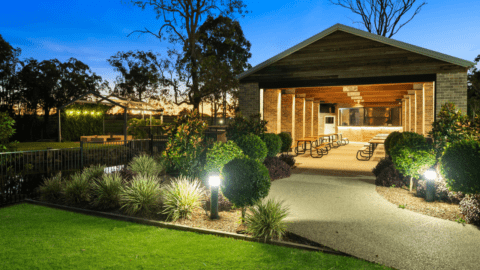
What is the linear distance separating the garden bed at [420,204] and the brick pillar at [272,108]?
28.4 ft

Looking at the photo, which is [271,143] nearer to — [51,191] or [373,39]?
[373,39]

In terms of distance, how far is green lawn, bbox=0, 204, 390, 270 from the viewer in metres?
3.83

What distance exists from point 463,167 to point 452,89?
18.7 feet

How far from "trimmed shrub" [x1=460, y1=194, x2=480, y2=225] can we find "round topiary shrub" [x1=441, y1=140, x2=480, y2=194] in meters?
0.16

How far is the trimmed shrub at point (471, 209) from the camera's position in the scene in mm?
5059

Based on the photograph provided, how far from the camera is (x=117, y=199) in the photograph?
641 cm

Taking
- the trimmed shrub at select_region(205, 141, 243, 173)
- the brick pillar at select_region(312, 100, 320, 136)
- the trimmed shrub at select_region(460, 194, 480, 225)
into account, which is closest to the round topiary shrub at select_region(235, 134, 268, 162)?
the trimmed shrub at select_region(205, 141, 243, 173)

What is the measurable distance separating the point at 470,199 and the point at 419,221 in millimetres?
1116

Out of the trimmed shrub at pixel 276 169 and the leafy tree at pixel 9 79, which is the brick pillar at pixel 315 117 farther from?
the leafy tree at pixel 9 79

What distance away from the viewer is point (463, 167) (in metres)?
5.48

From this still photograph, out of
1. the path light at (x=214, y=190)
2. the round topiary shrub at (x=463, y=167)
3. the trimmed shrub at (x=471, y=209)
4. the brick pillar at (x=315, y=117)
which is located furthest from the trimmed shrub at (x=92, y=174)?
the brick pillar at (x=315, y=117)

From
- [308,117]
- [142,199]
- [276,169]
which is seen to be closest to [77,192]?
[142,199]

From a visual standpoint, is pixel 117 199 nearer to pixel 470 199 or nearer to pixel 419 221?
pixel 419 221

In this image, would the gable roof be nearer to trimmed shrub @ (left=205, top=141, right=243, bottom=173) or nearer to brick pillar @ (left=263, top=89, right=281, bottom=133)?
brick pillar @ (left=263, top=89, right=281, bottom=133)
